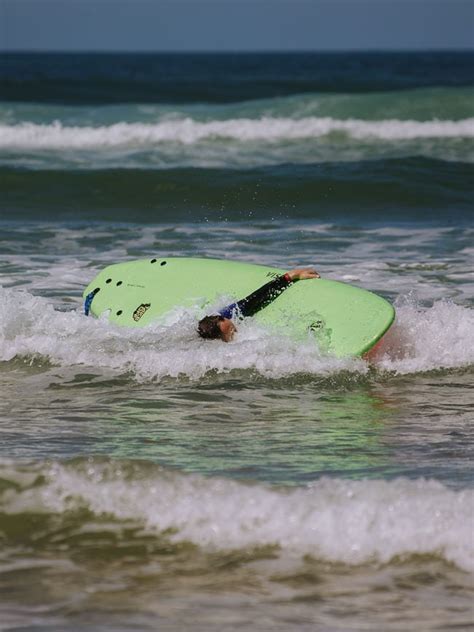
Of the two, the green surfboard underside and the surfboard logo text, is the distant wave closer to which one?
the green surfboard underside

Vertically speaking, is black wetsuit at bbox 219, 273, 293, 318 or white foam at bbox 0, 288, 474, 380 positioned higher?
black wetsuit at bbox 219, 273, 293, 318

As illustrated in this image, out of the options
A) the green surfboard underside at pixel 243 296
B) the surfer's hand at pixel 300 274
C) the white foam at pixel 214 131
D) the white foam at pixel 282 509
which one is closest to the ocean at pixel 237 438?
the white foam at pixel 282 509

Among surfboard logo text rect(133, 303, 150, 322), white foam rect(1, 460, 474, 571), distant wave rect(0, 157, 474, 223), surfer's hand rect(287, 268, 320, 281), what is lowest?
white foam rect(1, 460, 474, 571)

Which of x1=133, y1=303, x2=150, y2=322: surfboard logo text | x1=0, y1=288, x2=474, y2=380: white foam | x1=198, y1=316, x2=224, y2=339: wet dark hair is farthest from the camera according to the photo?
x1=133, y1=303, x2=150, y2=322: surfboard logo text

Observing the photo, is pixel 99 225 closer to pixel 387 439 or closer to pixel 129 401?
pixel 129 401

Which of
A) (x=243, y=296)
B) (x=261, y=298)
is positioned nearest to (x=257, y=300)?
(x=261, y=298)

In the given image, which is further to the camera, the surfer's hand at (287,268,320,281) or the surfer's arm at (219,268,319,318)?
the surfer's hand at (287,268,320,281)

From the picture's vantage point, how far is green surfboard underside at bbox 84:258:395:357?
630 cm

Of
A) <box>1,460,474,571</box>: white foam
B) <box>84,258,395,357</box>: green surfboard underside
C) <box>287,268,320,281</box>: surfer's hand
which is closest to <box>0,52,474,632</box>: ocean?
<box>1,460,474,571</box>: white foam

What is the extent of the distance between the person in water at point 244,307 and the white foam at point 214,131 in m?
12.2

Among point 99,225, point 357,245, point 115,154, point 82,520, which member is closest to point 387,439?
point 82,520

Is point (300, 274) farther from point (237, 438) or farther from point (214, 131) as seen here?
point (214, 131)

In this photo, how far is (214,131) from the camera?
19828 mm

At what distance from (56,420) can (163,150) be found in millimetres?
12879
